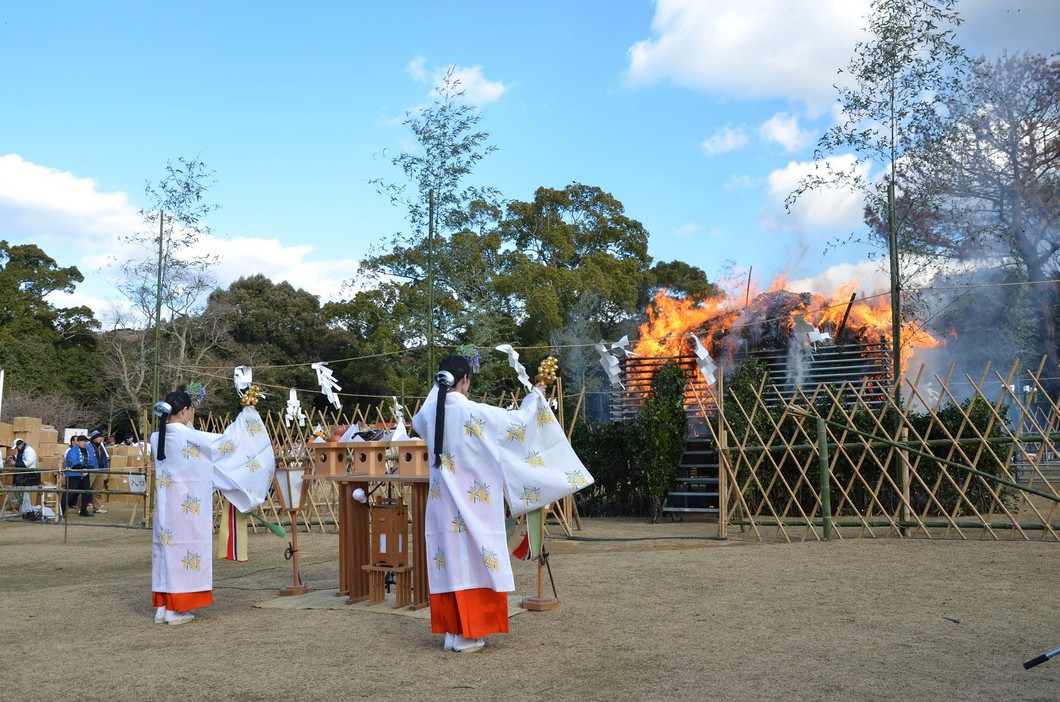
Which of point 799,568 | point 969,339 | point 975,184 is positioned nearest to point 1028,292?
point 969,339

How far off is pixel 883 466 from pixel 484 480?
579cm

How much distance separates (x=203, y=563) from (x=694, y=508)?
704 centimetres

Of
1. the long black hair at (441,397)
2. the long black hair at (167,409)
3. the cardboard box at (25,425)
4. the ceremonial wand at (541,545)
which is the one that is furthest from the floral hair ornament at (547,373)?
the cardboard box at (25,425)

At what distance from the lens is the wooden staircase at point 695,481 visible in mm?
10938

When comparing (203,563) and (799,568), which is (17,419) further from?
(799,568)

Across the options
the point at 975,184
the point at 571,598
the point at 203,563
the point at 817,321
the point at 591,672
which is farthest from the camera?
the point at 975,184

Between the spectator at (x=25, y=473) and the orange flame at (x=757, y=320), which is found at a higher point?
the orange flame at (x=757, y=320)

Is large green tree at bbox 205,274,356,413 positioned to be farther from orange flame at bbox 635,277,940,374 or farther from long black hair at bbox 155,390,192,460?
long black hair at bbox 155,390,192,460

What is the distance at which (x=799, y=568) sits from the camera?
6.64 m

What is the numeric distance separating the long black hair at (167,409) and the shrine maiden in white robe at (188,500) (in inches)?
1.1

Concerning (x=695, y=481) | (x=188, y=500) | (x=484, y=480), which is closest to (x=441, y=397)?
(x=484, y=480)

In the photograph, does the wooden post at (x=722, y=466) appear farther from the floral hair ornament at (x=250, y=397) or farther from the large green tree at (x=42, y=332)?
the large green tree at (x=42, y=332)

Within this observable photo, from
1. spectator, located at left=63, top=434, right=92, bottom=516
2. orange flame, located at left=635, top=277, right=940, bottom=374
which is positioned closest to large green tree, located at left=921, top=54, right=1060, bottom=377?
orange flame, located at left=635, top=277, right=940, bottom=374

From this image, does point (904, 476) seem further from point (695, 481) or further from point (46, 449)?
point (46, 449)
